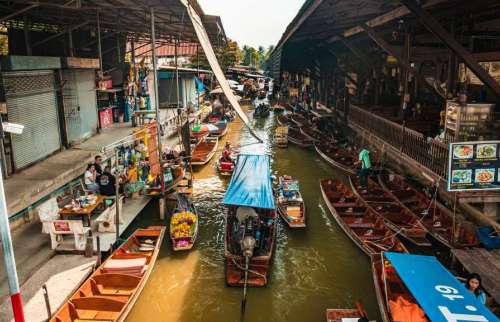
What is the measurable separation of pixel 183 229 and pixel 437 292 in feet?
24.9

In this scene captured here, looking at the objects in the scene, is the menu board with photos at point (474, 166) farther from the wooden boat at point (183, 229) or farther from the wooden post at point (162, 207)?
the wooden post at point (162, 207)

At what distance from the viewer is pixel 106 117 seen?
23781mm

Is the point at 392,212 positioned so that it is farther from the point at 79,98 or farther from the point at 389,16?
the point at 79,98

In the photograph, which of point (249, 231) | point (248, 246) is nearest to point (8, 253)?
point (248, 246)

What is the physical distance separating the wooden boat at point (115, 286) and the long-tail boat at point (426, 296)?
5733 millimetres

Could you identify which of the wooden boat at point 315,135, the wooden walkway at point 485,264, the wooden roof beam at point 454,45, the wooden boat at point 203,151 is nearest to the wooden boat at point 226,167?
the wooden boat at point 203,151

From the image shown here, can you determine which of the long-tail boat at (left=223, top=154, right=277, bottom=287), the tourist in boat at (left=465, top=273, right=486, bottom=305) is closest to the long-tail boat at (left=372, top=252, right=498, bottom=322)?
the tourist in boat at (left=465, top=273, right=486, bottom=305)

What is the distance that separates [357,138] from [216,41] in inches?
432

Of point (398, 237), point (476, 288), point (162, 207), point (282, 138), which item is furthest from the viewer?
point (282, 138)

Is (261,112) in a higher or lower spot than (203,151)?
higher

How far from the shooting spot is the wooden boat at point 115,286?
848cm

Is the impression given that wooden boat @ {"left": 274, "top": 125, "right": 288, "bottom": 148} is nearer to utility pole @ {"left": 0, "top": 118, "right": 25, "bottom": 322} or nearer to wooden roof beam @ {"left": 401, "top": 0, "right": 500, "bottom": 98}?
wooden roof beam @ {"left": 401, "top": 0, "right": 500, "bottom": 98}

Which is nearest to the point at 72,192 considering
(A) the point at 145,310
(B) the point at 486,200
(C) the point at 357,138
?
(A) the point at 145,310

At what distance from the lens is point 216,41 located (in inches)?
1011
